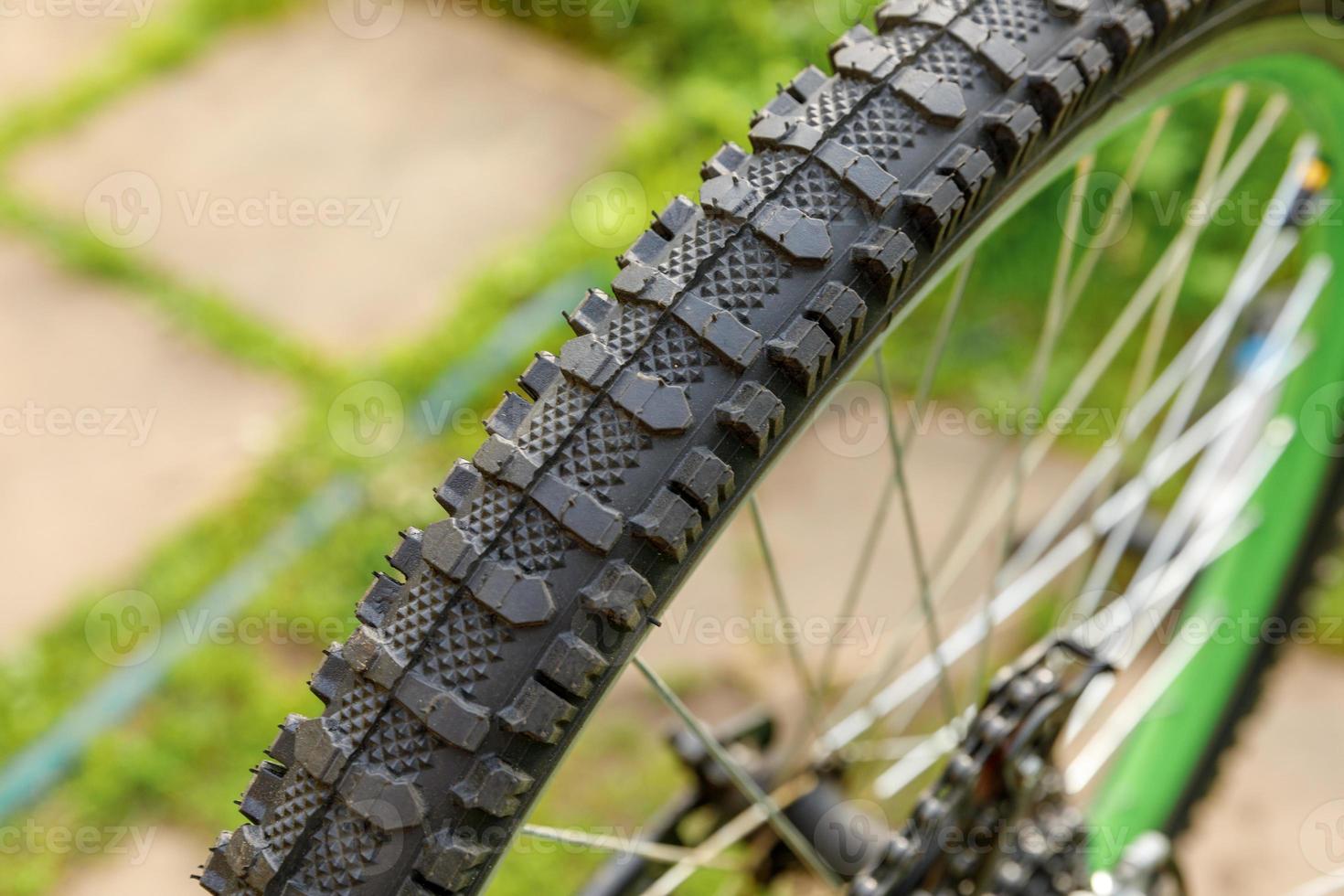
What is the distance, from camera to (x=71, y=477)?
2.72 m

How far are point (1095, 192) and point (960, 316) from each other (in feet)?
1.22

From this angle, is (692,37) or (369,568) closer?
(369,568)

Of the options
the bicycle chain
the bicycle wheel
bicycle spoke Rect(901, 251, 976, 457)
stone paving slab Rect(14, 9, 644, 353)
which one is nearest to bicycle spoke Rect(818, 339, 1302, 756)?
the bicycle chain

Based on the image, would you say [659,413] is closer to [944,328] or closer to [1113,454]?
[944,328]

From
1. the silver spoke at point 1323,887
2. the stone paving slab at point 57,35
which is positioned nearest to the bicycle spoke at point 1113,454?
the silver spoke at point 1323,887

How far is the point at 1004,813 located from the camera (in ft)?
4.33

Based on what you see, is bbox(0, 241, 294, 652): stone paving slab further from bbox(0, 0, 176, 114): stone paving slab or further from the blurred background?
bbox(0, 0, 176, 114): stone paving slab

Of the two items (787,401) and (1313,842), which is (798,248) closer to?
(787,401)

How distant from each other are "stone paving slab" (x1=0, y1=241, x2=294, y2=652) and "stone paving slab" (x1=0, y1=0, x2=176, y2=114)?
75 cm

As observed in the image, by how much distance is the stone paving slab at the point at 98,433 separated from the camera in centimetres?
259

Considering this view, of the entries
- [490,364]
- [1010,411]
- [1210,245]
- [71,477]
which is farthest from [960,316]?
[71,477]

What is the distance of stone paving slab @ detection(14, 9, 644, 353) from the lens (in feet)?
10.00

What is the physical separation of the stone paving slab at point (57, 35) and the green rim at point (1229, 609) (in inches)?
121

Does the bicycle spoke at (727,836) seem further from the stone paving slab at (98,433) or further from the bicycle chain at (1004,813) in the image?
the stone paving slab at (98,433)
